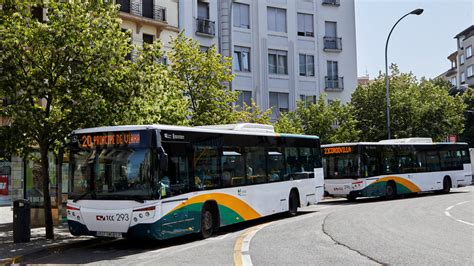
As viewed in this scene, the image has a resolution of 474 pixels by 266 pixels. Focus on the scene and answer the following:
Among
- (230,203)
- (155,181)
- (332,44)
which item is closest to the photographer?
(155,181)

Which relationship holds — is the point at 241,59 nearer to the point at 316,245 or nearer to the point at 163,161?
the point at 163,161

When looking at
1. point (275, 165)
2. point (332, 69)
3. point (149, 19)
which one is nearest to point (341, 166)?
point (275, 165)

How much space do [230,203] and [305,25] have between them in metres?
30.2

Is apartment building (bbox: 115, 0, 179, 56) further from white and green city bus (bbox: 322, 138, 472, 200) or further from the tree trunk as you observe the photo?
the tree trunk

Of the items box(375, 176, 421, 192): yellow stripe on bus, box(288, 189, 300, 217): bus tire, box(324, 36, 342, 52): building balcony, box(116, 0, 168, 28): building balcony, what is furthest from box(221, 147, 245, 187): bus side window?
box(324, 36, 342, 52): building balcony

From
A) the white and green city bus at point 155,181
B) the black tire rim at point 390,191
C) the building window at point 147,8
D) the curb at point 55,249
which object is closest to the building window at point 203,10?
the building window at point 147,8

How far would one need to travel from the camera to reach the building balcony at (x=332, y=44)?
145 ft

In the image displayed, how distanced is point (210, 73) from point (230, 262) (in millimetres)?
14929

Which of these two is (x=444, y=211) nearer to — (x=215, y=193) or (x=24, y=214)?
(x=215, y=193)

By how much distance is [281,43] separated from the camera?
4141 cm

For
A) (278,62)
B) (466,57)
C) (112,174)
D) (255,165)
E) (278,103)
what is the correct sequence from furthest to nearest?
1. (466,57)
2. (278,62)
3. (278,103)
4. (255,165)
5. (112,174)

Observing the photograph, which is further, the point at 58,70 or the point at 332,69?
the point at 332,69

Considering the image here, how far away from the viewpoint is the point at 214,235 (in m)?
14.7

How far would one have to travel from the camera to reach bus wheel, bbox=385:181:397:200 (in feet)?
86.3
